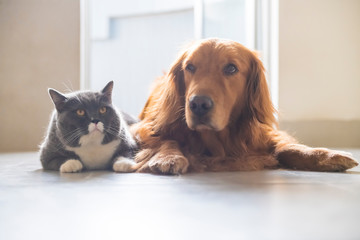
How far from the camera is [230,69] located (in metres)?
1.69

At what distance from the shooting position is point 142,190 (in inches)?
49.8

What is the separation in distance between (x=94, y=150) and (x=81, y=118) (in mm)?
164

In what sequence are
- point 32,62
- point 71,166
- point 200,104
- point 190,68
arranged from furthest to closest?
1. point 32,62
2. point 190,68
3. point 71,166
4. point 200,104

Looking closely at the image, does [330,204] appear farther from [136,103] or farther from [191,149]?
[136,103]

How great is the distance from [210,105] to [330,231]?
804mm

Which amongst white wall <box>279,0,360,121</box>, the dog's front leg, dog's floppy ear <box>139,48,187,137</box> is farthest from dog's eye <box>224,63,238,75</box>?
white wall <box>279,0,360,121</box>

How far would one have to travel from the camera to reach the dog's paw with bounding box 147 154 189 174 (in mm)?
1569

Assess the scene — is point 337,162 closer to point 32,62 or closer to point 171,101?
point 171,101

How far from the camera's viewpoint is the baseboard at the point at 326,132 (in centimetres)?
329

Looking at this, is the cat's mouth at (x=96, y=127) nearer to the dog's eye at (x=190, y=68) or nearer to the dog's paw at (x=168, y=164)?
the dog's paw at (x=168, y=164)

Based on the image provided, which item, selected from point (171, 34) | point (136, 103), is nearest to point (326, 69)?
point (171, 34)

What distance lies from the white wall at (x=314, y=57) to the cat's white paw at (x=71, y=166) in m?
2.10

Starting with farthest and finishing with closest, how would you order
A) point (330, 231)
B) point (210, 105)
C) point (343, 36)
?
1. point (343, 36)
2. point (210, 105)
3. point (330, 231)

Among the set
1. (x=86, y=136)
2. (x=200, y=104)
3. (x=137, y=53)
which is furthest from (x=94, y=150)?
(x=137, y=53)
